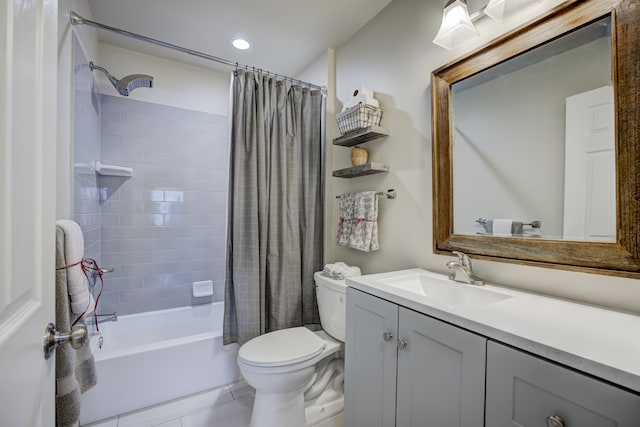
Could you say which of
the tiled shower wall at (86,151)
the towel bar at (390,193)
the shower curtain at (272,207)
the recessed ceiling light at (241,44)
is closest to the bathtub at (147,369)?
the shower curtain at (272,207)

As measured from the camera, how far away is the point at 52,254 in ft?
2.15

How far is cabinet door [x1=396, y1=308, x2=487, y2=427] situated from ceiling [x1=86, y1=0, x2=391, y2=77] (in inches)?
72.5

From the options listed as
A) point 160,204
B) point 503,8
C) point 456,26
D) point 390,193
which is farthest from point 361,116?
point 160,204

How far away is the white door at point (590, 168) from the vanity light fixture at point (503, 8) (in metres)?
0.41

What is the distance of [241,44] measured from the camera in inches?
82.7

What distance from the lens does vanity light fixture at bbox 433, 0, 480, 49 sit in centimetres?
119

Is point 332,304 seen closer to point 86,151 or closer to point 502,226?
point 502,226

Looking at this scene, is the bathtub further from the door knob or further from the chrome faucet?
the chrome faucet

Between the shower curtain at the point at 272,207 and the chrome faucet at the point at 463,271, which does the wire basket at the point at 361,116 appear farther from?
the chrome faucet at the point at 463,271

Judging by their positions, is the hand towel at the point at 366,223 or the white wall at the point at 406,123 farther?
the hand towel at the point at 366,223

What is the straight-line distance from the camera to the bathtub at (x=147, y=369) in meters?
1.55

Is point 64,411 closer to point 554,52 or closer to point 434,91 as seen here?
point 434,91

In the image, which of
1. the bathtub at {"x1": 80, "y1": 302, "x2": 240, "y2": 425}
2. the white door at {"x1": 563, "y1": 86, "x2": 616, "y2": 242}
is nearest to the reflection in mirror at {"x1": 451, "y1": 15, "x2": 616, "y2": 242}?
the white door at {"x1": 563, "y1": 86, "x2": 616, "y2": 242}

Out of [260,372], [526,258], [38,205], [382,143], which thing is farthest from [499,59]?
[260,372]
